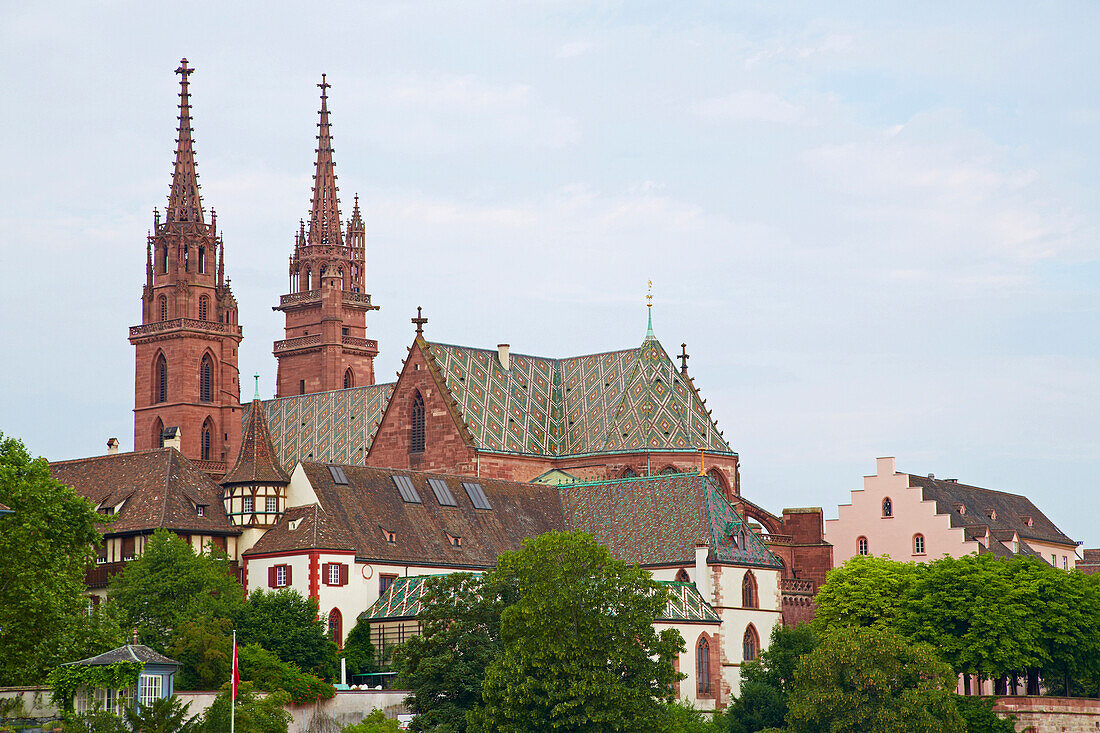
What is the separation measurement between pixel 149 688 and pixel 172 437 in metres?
80.9

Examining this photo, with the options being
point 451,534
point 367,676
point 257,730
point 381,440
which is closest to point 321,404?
point 381,440

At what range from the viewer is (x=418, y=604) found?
104375 mm

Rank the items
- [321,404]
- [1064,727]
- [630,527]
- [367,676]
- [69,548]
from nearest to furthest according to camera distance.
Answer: [69,548] → [367,676] → [1064,727] → [630,527] → [321,404]

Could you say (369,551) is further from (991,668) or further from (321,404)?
(321,404)

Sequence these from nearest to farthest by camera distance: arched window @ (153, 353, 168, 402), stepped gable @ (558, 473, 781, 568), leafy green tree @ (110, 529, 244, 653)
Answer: leafy green tree @ (110, 529, 244, 653) → stepped gable @ (558, 473, 781, 568) → arched window @ (153, 353, 168, 402)

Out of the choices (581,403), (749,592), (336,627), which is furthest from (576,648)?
(581,403)

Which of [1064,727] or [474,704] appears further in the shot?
[1064,727]

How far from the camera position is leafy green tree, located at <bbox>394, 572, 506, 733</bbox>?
84.9 m

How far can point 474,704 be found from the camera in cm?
8469

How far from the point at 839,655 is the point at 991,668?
1745 cm

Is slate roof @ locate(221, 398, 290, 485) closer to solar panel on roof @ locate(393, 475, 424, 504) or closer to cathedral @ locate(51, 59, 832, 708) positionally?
cathedral @ locate(51, 59, 832, 708)

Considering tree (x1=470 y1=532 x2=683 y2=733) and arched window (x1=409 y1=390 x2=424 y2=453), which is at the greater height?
arched window (x1=409 y1=390 x2=424 y2=453)

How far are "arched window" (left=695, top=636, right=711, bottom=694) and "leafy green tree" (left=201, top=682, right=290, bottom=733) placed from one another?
1015 inches

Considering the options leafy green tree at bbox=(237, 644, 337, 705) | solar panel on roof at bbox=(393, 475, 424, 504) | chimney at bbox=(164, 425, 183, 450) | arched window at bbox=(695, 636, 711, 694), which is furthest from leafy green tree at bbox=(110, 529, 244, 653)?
chimney at bbox=(164, 425, 183, 450)
